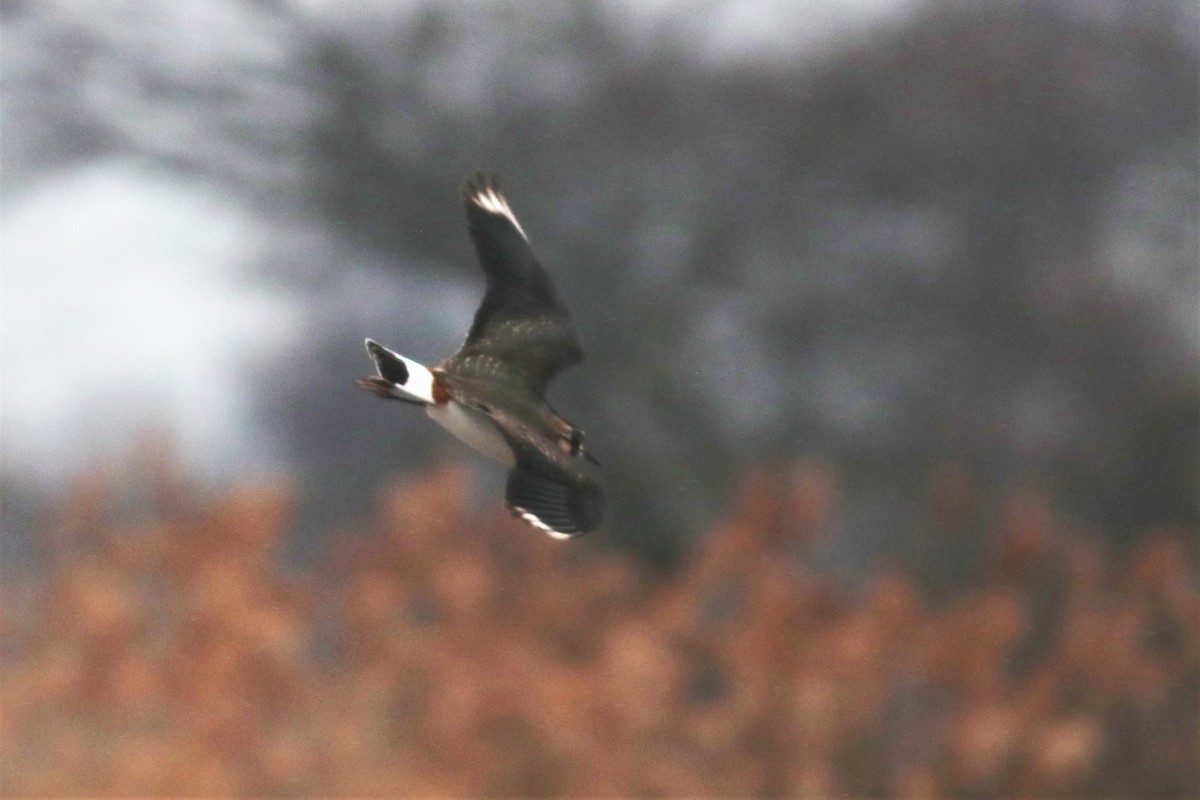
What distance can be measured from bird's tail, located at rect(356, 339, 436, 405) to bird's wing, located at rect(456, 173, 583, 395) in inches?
1.3

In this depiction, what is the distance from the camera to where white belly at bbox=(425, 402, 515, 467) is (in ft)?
1.03

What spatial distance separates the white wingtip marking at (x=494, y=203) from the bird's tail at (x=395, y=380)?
0.30 feet

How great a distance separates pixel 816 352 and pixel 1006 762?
0.63 m

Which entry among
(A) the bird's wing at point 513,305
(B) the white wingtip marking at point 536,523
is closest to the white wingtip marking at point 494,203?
(A) the bird's wing at point 513,305

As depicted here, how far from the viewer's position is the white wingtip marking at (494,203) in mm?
405

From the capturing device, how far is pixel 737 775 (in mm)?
2207

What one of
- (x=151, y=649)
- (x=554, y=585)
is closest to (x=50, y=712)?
(x=151, y=649)

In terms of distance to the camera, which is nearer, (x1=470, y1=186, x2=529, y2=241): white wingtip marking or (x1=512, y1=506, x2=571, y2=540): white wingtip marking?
(x1=512, y1=506, x2=571, y2=540): white wingtip marking

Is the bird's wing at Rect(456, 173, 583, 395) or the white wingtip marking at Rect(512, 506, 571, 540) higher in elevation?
the bird's wing at Rect(456, 173, 583, 395)

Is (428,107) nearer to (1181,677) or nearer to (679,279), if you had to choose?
(679,279)

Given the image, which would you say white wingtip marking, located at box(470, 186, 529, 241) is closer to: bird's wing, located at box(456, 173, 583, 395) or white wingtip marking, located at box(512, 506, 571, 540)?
bird's wing, located at box(456, 173, 583, 395)

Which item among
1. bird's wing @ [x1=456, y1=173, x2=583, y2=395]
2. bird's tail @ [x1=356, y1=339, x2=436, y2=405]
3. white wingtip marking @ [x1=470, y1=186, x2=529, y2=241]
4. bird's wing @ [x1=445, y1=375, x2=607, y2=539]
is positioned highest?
white wingtip marking @ [x1=470, y1=186, x2=529, y2=241]

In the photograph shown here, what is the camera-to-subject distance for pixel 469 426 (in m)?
0.31

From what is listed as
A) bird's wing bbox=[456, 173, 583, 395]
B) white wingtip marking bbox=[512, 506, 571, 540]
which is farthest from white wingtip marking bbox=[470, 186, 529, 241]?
white wingtip marking bbox=[512, 506, 571, 540]
